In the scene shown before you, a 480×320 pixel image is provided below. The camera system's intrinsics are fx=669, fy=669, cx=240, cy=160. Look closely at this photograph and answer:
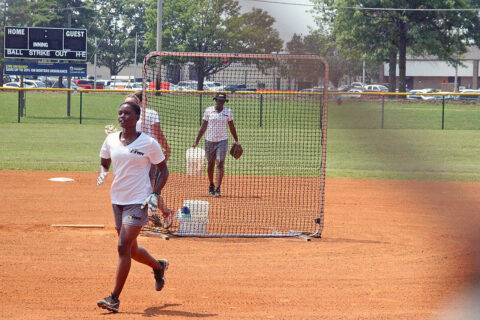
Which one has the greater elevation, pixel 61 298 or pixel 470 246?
pixel 470 246

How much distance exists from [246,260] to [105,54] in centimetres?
6598

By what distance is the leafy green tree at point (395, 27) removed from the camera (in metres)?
1.11

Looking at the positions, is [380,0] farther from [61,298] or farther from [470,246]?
[61,298]

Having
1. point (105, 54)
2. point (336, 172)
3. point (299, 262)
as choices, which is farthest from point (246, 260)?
point (105, 54)

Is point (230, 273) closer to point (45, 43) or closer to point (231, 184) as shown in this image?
point (231, 184)

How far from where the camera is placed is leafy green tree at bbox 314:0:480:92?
111 cm

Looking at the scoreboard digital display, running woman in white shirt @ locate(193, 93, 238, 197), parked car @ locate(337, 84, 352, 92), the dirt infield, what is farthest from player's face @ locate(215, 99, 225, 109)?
the scoreboard digital display

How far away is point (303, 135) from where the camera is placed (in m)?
11.4

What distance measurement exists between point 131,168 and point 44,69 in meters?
27.3

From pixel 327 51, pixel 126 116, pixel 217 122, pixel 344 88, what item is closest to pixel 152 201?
pixel 126 116

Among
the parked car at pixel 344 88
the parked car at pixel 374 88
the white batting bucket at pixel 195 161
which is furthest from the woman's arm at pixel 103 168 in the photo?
the white batting bucket at pixel 195 161

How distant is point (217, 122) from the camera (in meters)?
11.8

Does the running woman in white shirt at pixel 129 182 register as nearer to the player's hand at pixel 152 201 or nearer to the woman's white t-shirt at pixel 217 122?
the player's hand at pixel 152 201

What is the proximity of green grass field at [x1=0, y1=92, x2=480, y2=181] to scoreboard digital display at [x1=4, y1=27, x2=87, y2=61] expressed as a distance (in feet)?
10.1
